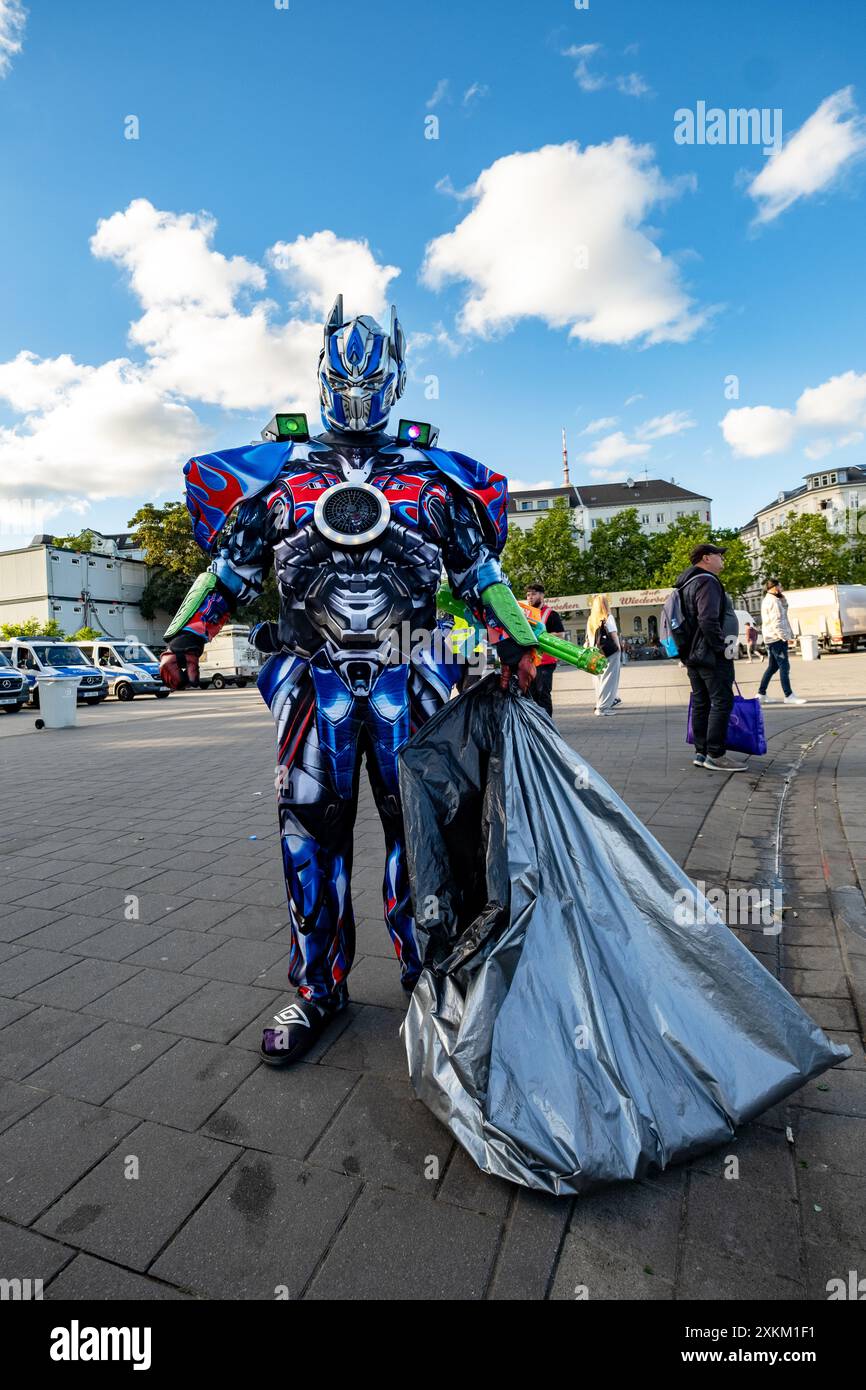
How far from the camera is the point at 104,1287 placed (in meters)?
1.38

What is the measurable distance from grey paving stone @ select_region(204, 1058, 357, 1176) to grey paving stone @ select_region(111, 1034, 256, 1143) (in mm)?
38

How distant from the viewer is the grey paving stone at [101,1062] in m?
2.04

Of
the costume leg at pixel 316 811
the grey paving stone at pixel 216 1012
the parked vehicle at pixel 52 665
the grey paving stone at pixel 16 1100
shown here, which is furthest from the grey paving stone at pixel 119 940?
the parked vehicle at pixel 52 665

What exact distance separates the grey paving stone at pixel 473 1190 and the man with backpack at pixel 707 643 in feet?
15.8

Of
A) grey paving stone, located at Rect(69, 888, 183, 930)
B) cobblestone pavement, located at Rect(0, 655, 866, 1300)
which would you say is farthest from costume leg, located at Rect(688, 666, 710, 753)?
grey paving stone, located at Rect(69, 888, 183, 930)

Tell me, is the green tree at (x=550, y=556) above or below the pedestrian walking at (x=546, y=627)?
above

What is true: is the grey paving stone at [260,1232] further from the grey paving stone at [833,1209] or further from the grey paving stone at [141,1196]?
the grey paving stone at [833,1209]

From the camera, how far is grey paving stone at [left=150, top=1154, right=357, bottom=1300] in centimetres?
137

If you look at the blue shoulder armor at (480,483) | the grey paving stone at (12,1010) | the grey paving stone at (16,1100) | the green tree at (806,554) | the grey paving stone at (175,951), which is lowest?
the grey paving stone at (16,1100)

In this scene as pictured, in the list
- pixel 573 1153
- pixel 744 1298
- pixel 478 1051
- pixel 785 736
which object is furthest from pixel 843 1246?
pixel 785 736

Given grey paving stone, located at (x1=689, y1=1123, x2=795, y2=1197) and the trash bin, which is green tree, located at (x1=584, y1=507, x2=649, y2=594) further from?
Result: grey paving stone, located at (x1=689, y1=1123, x2=795, y2=1197)

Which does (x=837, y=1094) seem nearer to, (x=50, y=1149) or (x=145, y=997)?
(x=50, y=1149)
